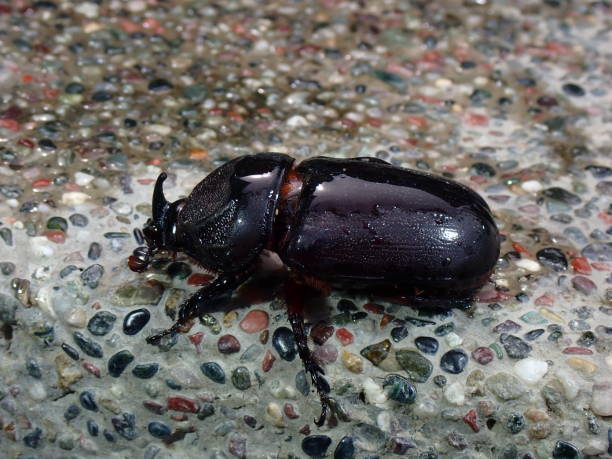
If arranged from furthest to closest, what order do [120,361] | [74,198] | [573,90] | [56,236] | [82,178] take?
[573,90], [82,178], [74,198], [56,236], [120,361]

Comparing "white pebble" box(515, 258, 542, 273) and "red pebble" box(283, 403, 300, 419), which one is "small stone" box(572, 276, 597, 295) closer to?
"white pebble" box(515, 258, 542, 273)

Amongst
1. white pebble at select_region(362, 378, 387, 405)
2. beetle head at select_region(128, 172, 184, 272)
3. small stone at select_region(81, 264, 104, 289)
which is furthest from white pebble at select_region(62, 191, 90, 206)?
white pebble at select_region(362, 378, 387, 405)

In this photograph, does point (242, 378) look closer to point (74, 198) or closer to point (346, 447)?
point (346, 447)

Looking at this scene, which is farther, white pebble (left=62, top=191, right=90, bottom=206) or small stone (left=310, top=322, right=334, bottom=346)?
white pebble (left=62, top=191, right=90, bottom=206)

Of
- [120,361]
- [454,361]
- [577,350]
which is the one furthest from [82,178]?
[577,350]

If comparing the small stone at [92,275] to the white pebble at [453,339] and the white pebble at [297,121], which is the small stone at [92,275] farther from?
the white pebble at [453,339]

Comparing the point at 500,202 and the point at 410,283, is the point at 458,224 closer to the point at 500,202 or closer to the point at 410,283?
the point at 410,283
